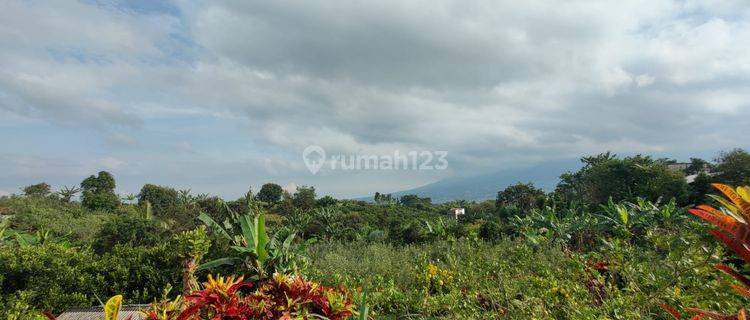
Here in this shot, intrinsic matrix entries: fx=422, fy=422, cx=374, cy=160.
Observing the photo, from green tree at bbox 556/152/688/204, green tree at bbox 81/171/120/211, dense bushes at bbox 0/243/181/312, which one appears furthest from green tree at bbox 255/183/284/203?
dense bushes at bbox 0/243/181/312

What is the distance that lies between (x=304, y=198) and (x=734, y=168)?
3410 cm

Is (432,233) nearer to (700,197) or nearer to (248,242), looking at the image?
(248,242)

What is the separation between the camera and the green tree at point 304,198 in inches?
1650

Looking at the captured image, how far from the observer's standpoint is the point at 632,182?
3117 centimetres

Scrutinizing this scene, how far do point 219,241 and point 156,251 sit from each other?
0.80m

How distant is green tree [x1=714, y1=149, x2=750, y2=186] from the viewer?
25656 millimetres

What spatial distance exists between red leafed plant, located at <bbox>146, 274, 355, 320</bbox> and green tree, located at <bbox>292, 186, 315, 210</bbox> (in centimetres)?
3913

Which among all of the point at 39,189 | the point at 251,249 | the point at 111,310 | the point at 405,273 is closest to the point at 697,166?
the point at 405,273

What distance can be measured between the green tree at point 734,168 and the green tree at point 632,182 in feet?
6.85

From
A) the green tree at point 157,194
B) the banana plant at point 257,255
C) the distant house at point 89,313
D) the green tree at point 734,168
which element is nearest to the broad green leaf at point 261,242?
the banana plant at point 257,255

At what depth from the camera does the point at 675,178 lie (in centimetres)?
2723

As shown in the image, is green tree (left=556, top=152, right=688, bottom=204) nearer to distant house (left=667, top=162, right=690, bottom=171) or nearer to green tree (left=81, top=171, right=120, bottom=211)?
distant house (left=667, top=162, right=690, bottom=171)

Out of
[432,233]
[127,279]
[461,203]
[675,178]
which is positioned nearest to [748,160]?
[675,178]

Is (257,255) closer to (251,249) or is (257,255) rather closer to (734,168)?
(251,249)
